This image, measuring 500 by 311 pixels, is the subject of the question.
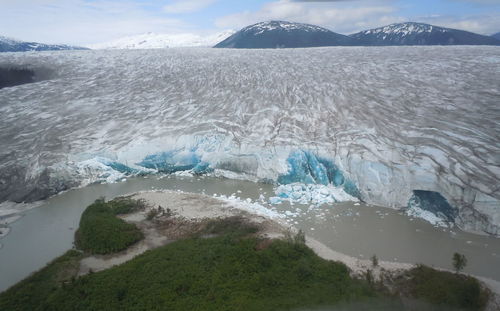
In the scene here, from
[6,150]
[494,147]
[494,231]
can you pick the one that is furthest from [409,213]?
[6,150]

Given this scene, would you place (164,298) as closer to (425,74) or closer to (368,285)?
(368,285)

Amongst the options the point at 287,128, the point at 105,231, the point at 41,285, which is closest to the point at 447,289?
the point at 105,231

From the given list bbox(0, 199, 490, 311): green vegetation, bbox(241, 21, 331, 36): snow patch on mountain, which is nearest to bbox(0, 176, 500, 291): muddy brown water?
bbox(0, 199, 490, 311): green vegetation

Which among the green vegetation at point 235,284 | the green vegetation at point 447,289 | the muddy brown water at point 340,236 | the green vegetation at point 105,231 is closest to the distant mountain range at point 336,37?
the muddy brown water at point 340,236

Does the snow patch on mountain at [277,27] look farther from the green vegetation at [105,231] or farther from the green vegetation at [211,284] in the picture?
the green vegetation at [211,284]

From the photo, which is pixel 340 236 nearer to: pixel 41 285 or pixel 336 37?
pixel 41 285

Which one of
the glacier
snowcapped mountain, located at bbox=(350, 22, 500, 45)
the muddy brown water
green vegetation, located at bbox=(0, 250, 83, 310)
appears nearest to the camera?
green vegetation, located at bbox=(0, 250, 83, 310)

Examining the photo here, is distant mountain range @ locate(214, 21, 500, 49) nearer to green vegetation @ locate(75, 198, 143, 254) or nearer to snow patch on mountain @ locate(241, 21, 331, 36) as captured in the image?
snow patch on mountain @ locate(241, 21, 331, 36)
